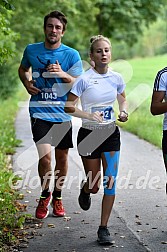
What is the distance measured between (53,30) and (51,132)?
1.13 metres

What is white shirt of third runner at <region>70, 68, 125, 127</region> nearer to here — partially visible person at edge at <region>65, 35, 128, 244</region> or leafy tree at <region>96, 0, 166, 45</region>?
partially visible person at edge at <region>65, 35, 128, 244</region>

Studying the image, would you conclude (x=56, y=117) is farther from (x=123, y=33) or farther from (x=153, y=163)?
(x=123, y=33)

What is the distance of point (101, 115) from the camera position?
20.5ft

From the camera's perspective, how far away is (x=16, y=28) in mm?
25609

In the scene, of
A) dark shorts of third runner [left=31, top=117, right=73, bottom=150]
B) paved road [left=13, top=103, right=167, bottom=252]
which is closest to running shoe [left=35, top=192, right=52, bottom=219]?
paved road [left=13, top=103, right=167, bottom=252]

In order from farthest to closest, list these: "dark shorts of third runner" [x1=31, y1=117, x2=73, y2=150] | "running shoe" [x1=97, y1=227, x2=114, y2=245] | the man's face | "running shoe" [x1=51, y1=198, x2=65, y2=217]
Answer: "running shoe" [x1=51, y1=198, x2=65, y2=217]
"dark shorts of third runner" [x1=31, y1=117, x2=73, y2=150]
the man's face
"running shoe" [x1=97, y1=227, x2=114, y2=245]

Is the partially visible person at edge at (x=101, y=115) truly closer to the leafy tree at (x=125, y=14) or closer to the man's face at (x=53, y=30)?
the man's face at (x=53, y=30)

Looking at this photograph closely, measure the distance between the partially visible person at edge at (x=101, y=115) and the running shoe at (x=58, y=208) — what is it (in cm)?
118

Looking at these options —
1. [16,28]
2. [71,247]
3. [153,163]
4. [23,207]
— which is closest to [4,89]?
[16,28]

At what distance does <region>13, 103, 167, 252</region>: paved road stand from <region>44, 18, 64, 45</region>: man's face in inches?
80.7

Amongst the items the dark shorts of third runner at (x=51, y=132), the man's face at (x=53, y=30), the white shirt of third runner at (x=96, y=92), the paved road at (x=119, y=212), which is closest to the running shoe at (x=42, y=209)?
the paved road at (x=119, y=212)

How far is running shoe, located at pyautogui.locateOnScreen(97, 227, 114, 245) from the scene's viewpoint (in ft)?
20.5

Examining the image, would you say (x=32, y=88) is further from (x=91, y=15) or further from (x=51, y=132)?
(x=91, y=15)

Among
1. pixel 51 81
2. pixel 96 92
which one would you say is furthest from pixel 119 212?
pixel 96 92
